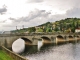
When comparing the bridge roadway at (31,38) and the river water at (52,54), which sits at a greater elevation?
the bridge roadway at (31,38)

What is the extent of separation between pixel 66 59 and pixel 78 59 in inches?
134

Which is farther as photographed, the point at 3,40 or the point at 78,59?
the point at 3,40

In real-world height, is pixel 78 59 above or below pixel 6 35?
below

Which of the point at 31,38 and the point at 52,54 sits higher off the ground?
the point at 31,38

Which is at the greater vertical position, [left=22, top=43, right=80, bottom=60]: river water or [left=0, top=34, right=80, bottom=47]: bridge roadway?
[left=0, top=34, right=80, bottom=47]: bridge roadway

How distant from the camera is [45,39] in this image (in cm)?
11525

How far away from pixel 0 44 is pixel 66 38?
63712 millimetres

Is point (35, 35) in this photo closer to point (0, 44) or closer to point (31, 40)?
point (31, 40)

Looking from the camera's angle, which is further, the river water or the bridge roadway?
the bridge roadway

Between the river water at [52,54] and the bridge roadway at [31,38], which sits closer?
the river water at [52,54]

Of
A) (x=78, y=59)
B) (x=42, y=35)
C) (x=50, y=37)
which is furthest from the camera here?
(x=50, y=37)

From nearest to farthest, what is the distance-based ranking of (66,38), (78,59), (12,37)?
(78,59) → (12,37) → (66,38)

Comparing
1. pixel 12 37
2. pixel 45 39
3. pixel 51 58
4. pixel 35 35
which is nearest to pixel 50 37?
pixel 45 39

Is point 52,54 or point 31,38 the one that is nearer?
point 52,54
